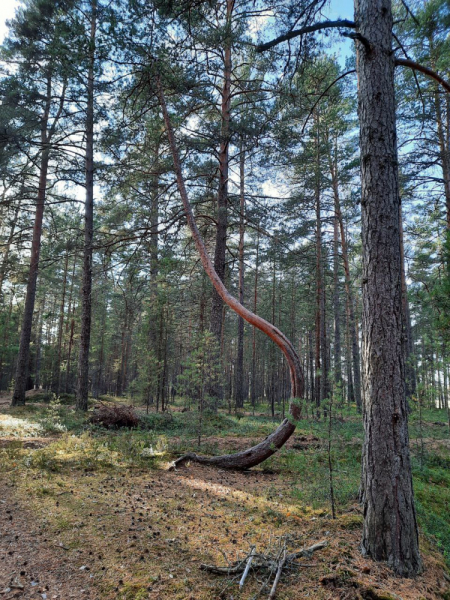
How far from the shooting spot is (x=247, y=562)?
9.08 feet

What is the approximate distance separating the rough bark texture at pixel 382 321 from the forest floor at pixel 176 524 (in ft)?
1.01

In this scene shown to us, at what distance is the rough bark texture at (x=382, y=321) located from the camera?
9.54ft

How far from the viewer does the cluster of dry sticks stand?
8.55ft

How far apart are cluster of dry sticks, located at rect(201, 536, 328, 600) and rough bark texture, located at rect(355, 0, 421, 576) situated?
0.68 m

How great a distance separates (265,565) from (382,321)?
96.3 inches

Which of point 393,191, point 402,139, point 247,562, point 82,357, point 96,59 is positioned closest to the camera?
point 247,562

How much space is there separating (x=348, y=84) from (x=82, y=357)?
15.2 metres

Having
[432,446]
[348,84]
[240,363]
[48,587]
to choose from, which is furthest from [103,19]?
[240,363]

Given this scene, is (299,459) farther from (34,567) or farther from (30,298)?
(30,298)

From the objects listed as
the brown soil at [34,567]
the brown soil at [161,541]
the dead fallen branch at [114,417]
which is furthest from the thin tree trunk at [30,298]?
the brown soil at [34,567]

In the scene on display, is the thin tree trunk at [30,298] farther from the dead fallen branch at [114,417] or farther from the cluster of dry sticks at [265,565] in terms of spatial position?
the cluster of dry sticks at [265,565]

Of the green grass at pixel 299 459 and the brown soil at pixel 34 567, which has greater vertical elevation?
the brown soil at pixel 34 567

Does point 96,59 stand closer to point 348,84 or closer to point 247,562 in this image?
point 247,562

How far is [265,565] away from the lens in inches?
110
